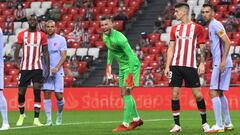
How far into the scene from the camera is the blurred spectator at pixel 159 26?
32562 mm

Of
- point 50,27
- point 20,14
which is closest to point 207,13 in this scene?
point 50,27

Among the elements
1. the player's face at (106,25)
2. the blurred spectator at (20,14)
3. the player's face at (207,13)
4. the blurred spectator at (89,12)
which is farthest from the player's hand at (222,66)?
the blurred spectator at (20,14)

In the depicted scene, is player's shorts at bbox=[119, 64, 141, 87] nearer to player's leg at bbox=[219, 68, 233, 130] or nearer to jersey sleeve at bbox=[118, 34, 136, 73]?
jersey sleeve at bbox=[118, 34, 136, 73]

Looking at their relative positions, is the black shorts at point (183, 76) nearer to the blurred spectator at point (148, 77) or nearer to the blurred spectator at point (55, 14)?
the blurred spectator at point (148, 77)

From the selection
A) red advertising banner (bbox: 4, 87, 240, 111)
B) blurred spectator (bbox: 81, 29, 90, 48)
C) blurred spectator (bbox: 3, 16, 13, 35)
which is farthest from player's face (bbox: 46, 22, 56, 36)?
blurred spectator (bbox: 3, 16, 13, 35)

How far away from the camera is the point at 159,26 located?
1296 inches

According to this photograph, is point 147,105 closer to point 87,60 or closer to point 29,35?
point 87,60

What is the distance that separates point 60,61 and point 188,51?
4.61m

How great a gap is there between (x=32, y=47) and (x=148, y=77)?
507 inches

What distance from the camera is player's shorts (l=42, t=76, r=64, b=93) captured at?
1714cm

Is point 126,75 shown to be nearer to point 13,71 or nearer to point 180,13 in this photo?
point 180,13

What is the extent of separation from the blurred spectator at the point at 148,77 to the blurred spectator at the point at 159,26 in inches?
135

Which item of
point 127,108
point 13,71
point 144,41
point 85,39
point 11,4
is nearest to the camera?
point 127,108

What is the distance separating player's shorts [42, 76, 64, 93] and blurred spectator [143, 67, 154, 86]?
11.7 m
